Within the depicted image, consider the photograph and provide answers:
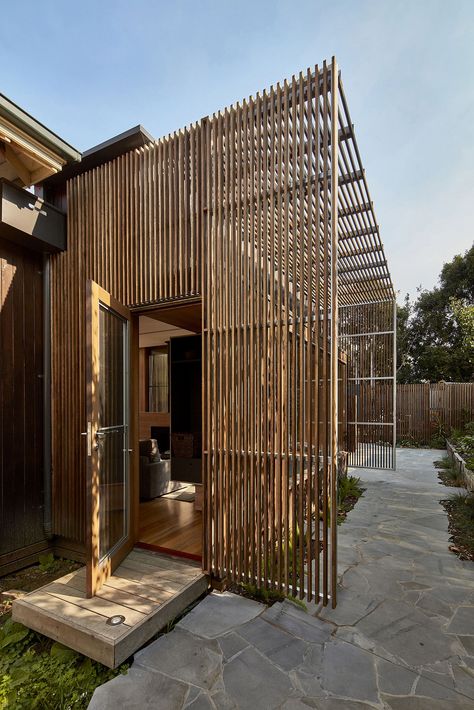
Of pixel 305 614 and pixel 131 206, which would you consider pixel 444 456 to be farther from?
pixel 131 206

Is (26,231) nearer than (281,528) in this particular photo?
No

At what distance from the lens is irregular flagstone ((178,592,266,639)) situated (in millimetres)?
2412

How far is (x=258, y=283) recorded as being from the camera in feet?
9.30

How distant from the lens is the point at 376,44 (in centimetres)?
404

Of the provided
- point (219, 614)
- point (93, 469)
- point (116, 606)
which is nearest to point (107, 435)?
point (93, 469)

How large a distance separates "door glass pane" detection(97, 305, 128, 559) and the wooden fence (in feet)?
35.4

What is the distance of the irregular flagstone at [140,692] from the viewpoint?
5.89 ft

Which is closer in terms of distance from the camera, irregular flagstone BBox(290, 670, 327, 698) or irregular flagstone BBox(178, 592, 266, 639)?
irregular flagstone BBox(290, 670, 327, 698)

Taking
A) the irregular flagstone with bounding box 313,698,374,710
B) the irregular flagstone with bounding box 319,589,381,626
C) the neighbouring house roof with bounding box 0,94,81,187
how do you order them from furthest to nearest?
the irregular flagstone with bounding box 319,589,381,626 < the neighbouring house roof with bounding box 0,94,81,187 < the irregular flagstone with bounding box 313,698,374,710

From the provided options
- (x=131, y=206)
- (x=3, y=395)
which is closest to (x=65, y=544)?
(x=3, y=395)

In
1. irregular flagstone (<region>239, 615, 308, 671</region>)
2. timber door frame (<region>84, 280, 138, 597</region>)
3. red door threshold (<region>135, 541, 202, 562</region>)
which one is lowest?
irregular flagstone (<region>239, 615, 308, 671</region>)

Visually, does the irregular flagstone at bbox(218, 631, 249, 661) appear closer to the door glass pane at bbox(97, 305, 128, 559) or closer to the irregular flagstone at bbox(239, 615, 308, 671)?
the irregular flagstone at bbox(239, 615, 308, 671)

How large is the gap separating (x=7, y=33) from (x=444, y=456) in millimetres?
11900

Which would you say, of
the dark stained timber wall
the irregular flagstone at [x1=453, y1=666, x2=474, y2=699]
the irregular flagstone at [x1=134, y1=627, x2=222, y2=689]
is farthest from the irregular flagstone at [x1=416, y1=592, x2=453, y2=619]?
the dark stained timber wall
